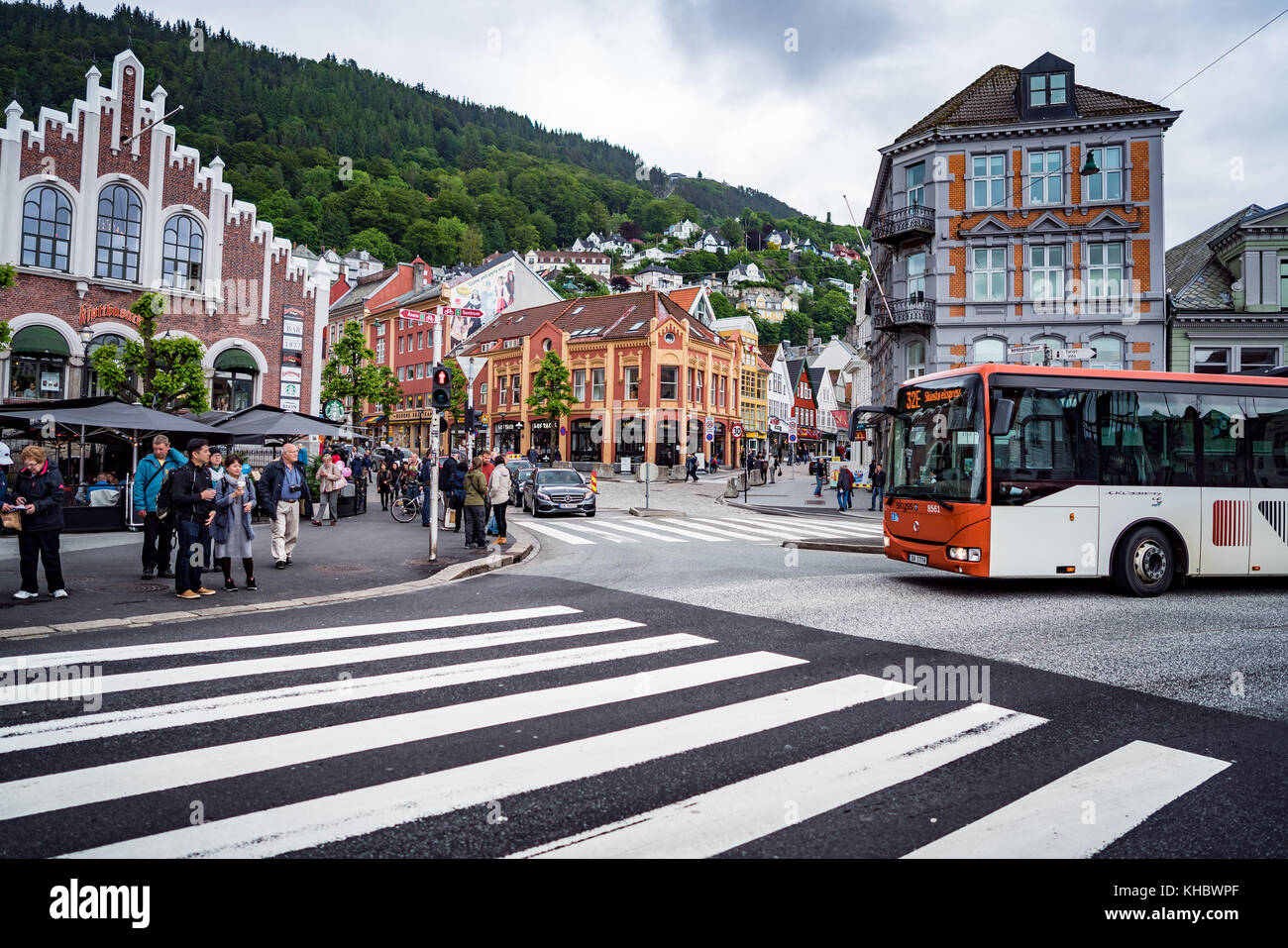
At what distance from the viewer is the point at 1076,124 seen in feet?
101

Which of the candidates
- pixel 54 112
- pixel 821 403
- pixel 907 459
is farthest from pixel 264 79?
pixel 907 459

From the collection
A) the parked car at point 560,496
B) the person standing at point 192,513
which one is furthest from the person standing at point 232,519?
the parked car at point 560,496

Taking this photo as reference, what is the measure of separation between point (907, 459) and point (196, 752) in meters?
9.73

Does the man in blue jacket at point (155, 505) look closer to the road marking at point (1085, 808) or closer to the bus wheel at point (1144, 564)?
the road marking at point (1085, 808)

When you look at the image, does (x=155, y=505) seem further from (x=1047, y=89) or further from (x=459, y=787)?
(x=1047, y=89)

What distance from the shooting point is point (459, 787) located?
13.5 feet

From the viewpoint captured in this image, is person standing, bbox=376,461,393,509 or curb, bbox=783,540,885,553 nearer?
curb, bbox=783,540,885,553

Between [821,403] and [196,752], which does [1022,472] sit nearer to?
[196,752]

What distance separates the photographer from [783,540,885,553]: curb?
1658 cm

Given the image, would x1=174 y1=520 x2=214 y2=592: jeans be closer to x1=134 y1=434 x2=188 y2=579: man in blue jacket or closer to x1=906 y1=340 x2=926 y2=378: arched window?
x1=134 y1=434 x2=188 y2=579: man in blue jacket

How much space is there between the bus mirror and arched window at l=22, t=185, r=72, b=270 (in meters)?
34.4

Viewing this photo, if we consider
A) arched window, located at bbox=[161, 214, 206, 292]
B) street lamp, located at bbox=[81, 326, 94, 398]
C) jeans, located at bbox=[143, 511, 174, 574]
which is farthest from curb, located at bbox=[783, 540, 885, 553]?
arched window, located at bbox=[161, 214, 206, 292]

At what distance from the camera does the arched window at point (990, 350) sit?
1257 inches

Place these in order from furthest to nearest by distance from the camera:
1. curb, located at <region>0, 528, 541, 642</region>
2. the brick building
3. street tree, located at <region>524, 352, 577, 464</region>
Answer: street tree, located at <region>524, 352, 577, 464</region>, the brick building, curb, located at <region>0, 528, 541, 642</region>
